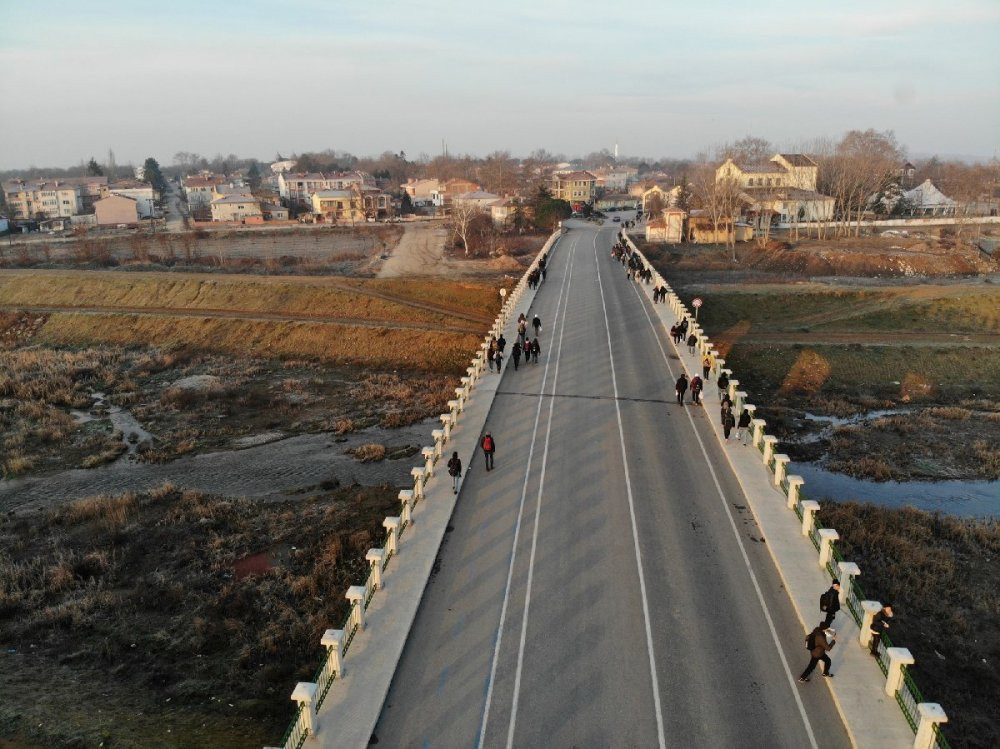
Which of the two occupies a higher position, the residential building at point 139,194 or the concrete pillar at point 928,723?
the residential building at point 139,194

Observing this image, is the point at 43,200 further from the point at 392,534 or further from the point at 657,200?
the point at 392,534

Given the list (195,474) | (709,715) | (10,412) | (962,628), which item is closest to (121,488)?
(195,474)

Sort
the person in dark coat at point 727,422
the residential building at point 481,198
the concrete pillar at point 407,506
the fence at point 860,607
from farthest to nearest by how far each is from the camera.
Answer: the residential building at point 481,198 → the person in dark coat at point 727,422 → the concrete pillar at point 407,506 → the fence at point 860,607

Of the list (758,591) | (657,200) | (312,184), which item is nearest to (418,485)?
(758,591)

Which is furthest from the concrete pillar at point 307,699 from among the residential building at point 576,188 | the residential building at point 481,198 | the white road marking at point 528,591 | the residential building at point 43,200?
the residential building at point 43,200

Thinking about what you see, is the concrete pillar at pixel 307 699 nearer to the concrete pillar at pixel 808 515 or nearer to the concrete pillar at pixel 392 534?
the concrete pillar at pixel 392 534

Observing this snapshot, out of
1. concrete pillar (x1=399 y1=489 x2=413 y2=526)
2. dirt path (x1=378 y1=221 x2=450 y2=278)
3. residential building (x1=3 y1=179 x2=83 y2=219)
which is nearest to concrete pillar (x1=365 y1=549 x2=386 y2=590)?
concrete pillar (x1=399 y1=489 x2=413 y2=526)
